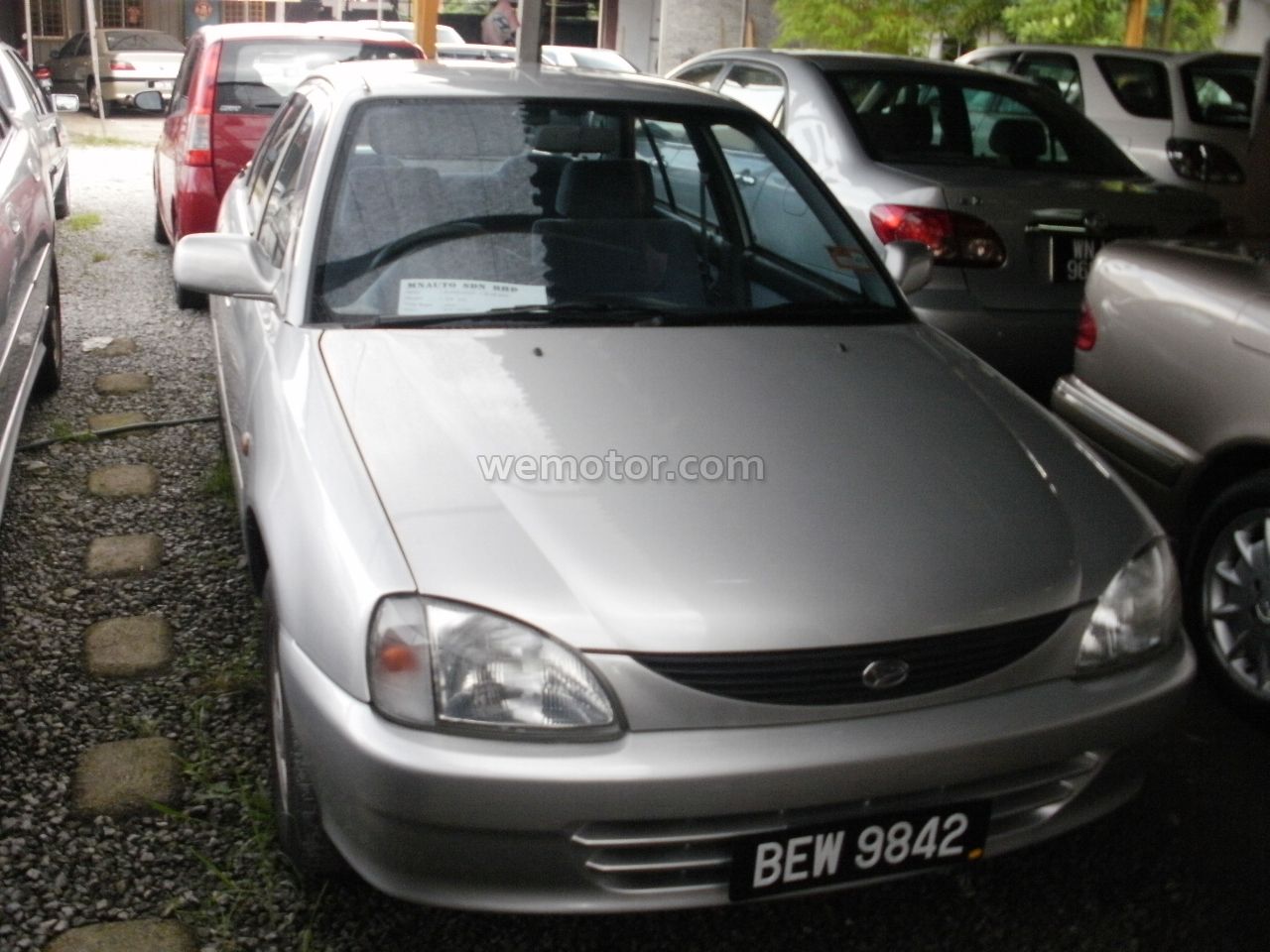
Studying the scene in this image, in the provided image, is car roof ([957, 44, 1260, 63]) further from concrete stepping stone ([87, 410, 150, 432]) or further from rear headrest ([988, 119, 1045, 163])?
concrete stepping stone ([87, 410, 150, 432])

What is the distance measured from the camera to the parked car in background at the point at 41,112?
689cm

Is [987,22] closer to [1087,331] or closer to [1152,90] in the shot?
[1152,90]

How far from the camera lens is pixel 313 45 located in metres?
7.45

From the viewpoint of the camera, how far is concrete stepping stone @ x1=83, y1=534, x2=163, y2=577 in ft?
13.0

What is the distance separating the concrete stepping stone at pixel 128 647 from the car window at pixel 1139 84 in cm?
766

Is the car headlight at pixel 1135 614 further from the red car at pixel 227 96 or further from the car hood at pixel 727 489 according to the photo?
the red car at pixel 227 96

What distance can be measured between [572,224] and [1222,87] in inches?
301

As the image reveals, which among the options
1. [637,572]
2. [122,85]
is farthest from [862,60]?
[122,85]

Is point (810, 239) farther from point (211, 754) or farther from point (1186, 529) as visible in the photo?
point (211, 754)

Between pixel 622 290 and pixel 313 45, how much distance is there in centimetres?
505

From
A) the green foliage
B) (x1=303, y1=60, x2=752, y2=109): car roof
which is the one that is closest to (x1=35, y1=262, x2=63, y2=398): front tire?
(x1=303, y1=60, x2=752, y2=109): car roof

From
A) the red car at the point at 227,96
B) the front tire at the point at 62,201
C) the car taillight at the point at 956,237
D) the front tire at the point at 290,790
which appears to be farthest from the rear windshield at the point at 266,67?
the front tire at the point at 290,790

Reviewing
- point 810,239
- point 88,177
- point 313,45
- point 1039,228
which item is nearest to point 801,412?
point 810,239

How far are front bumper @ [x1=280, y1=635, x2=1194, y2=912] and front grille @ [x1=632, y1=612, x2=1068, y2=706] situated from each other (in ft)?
0.15
